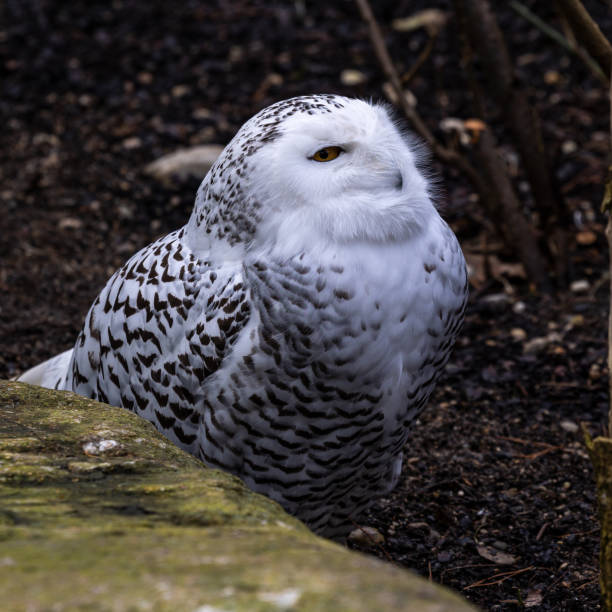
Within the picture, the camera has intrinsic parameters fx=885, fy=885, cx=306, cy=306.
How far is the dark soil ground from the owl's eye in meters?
1.46

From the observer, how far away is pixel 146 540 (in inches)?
51.1

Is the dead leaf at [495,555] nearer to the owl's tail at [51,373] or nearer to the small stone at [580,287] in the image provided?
the owl's tail at [51,373]

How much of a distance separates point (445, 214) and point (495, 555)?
113 inches

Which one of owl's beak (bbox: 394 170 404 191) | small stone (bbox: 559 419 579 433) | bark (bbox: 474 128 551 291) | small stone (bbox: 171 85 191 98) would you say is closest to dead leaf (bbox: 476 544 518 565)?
small stone (bbox: 559 419 579 433)

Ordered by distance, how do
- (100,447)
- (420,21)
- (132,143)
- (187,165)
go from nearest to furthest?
(100,447), (187,165), (132,143), (420,21)

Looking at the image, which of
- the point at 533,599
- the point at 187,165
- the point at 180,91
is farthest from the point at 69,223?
the point at 533,599

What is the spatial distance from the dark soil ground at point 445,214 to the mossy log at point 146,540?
1.50 m

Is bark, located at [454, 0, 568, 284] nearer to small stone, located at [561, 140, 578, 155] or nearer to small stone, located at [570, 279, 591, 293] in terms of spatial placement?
small stone, located at [570, 279, 591, 293]

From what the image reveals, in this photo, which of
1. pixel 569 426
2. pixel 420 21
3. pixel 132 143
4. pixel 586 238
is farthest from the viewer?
pixel 420 21

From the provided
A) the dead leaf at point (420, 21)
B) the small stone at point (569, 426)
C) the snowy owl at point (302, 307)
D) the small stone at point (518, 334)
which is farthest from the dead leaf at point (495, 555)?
the dead leaf at point (420, 21)

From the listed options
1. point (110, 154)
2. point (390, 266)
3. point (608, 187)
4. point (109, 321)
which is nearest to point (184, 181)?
point (110, 154)

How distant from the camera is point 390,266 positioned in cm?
238

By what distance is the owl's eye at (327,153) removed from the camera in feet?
7.75

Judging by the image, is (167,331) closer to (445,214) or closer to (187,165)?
(445,214)
